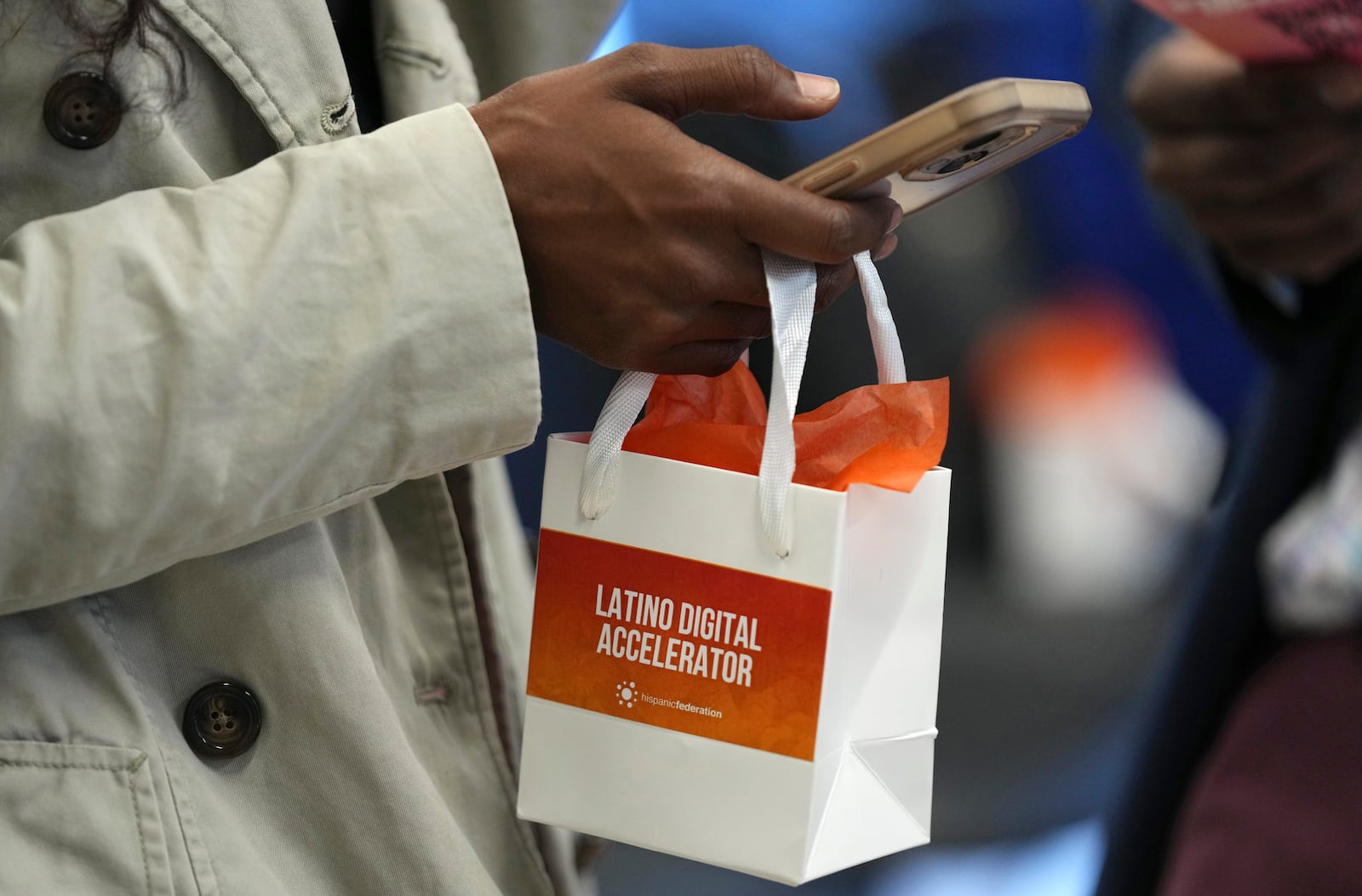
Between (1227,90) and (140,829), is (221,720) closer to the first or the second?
(140,829)

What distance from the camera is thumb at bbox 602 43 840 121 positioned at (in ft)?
1.54

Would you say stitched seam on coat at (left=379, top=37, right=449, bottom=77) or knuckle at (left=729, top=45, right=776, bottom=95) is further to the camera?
stitched seam on coat at (left=379, top=37, right=449, bottom=77)

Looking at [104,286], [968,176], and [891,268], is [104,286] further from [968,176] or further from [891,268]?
[891,268]

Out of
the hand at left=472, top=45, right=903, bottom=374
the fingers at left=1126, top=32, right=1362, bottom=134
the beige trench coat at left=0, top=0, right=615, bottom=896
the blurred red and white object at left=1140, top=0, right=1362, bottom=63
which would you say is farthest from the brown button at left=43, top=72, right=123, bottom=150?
the fingers at left=1126, top=32, right=1362, bottom=134

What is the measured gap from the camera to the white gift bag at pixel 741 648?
48cm

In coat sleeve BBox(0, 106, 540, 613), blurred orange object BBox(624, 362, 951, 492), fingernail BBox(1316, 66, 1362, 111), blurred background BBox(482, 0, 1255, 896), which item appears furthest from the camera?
blurred background BBox(482, 0, 1255, 896)

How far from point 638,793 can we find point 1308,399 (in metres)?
0.77

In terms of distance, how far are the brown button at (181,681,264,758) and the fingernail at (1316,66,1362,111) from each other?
0.89 meters

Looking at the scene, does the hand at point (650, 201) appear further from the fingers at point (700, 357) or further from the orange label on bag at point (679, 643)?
the orange label on bag at point (679, 643)

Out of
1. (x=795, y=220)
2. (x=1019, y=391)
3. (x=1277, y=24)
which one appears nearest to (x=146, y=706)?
(x=795, y=220)

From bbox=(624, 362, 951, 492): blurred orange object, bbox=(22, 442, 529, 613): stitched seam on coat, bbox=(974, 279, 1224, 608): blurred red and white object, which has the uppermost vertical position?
bbox=(22, 442, 529, 613): stitched seam on coat

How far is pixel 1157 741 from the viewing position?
1003mm

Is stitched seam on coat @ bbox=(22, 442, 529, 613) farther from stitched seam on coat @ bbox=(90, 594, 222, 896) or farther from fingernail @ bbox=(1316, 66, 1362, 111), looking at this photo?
fingernail @ bbox=(1316, 66, 1362, 111)

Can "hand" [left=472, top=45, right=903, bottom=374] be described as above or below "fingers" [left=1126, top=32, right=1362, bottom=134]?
above
